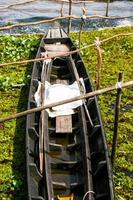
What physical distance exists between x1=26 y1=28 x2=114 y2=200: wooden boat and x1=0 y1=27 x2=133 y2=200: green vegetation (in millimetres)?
569

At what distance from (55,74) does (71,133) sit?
3918mm

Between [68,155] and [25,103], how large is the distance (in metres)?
3.14

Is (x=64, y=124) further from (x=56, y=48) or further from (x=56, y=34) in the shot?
(x=56, y=34)

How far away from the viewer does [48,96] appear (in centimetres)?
1053

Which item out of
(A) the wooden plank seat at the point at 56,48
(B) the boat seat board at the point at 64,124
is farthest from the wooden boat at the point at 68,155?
(A) the wooden plank seat at the point at 56,48

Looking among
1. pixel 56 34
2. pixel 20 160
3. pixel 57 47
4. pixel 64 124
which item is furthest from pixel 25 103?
pixel 56 34

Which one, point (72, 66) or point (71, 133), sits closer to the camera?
point (71, 133)

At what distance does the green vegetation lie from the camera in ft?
26.8

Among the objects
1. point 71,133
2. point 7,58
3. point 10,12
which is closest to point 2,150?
point 71,133

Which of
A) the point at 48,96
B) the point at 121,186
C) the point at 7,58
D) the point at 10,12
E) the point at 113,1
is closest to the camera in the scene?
the point at 121,186

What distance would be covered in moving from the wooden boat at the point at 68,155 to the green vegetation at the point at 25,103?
57cm

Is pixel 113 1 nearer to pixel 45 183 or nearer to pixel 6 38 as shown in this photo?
pixel 6 38

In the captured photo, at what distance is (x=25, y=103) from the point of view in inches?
450

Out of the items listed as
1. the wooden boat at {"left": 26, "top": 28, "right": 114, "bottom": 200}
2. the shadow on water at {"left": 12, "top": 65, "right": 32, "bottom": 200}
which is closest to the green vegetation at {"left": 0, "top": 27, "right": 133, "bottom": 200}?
the shadow on water at {"left": 12, "top": 65, "right": 32, "bottom": 200}
